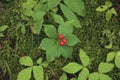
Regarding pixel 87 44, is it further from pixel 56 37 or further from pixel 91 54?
pixel 56 37

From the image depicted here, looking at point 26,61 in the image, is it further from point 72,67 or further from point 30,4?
point 30,4

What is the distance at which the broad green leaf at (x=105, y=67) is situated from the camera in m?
2.17

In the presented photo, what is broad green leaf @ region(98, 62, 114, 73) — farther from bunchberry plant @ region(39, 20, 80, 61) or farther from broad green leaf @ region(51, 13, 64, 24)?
broad green leaf @ region(51, 13, 64, 24)

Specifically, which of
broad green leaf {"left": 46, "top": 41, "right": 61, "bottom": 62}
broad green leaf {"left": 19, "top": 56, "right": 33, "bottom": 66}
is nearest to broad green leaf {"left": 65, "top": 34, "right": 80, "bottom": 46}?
broad green leaf {"left": 46, "top": 41, "right": 61, "bottom": 62}

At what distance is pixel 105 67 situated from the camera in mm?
2184

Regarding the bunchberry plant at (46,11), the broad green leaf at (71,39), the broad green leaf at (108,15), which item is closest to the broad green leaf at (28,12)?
the bunchberry plant at (46,11)

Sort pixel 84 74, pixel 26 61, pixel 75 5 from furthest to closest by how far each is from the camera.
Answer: pixel 75 5, pixel 26 61, pixel 84 74

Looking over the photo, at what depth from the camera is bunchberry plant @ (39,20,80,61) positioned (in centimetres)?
219

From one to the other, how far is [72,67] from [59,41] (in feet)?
0.75

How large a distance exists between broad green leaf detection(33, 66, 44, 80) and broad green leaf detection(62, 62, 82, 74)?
18 centimetres

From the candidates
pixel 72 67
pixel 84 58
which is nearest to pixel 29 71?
pixel 72 67

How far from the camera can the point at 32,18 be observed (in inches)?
96.9

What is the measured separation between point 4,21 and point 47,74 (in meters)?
0.65

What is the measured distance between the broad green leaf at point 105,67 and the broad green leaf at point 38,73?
451 millimetres
